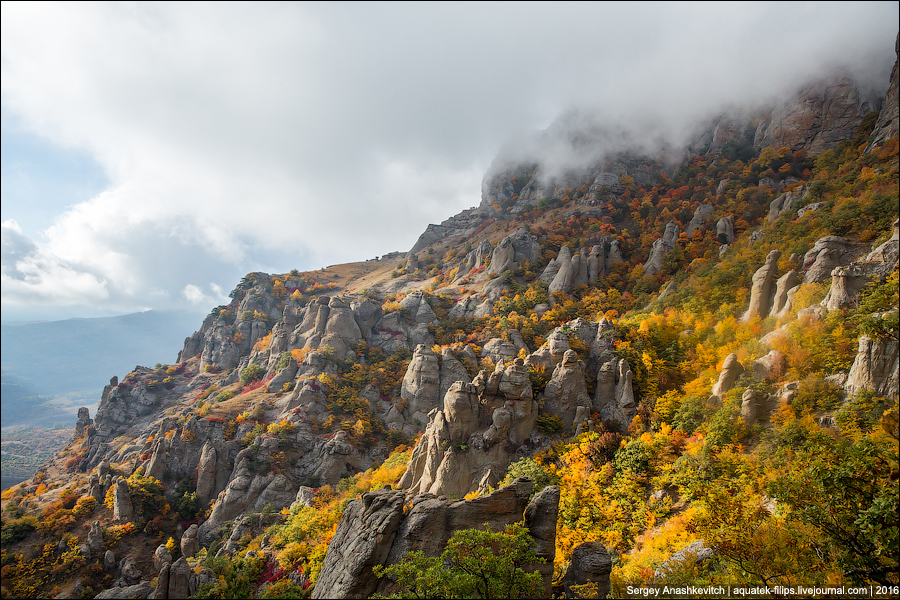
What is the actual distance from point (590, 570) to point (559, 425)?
18.1 meters

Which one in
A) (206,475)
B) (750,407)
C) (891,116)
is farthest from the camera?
(891,116)

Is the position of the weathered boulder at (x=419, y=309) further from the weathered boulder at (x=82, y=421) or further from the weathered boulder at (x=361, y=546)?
the weathered boulder at (x=82, y=421)

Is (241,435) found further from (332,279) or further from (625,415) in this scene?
(332,279)

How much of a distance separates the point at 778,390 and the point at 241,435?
5430 centimetres

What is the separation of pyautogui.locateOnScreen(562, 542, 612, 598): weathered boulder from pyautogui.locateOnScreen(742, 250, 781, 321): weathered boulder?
2652 centimetres

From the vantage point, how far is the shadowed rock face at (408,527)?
14.4m

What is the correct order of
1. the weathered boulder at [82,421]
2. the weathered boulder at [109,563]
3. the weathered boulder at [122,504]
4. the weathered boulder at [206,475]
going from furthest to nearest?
the weathered boulder at [82,421]
the weathered boulder at [206,475]
the weathered boulder at [122,504]
the weathered boulder at [109,563]

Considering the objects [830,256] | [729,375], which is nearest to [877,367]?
[729,375]

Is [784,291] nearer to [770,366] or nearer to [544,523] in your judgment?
[770,366]

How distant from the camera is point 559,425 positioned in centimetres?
3234

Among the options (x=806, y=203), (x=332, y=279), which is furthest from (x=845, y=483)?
(x=332, y=279)

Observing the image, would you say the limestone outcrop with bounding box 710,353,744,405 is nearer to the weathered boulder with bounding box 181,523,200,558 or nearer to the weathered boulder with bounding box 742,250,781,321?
the weathered boulder with bounding box 742,250,781,321

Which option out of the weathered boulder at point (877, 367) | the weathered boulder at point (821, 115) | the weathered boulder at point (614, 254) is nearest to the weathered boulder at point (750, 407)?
the weathered boulder at point (877, 367)

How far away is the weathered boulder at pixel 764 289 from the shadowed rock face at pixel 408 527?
26772mm
